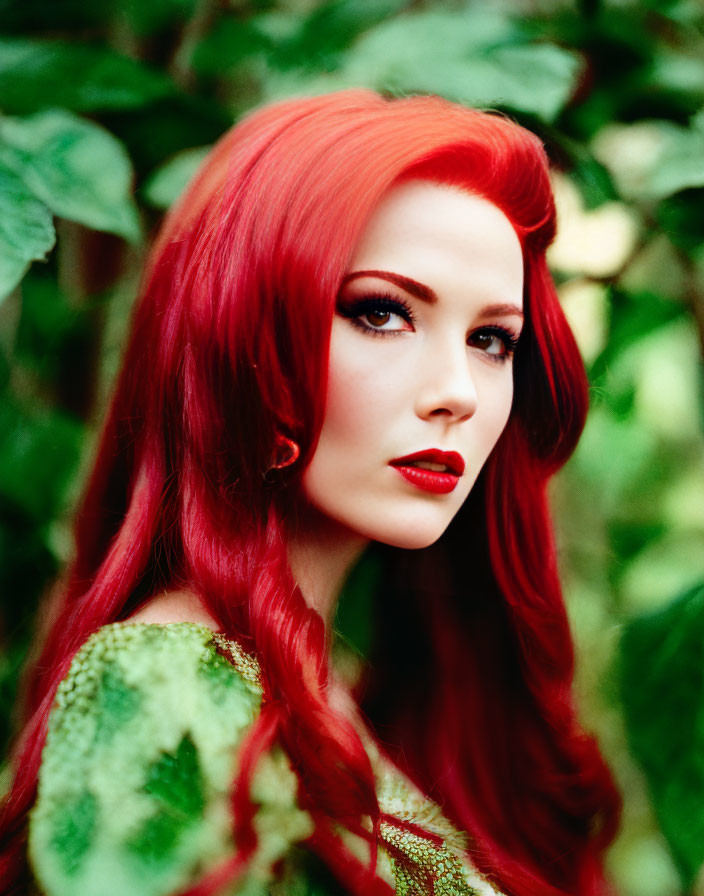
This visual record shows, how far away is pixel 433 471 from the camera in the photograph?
714 millimetres

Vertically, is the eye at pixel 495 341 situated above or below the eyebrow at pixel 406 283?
below

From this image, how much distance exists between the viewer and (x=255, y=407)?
0.67 metres

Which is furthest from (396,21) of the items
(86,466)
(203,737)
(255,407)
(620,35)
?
(203,737)

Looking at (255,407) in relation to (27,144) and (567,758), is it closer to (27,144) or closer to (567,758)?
(27,144)

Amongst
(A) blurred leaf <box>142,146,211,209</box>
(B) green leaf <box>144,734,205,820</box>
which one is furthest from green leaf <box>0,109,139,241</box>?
(B) green leaf <box>144,734,205,820</box>

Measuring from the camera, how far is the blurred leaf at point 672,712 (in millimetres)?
743

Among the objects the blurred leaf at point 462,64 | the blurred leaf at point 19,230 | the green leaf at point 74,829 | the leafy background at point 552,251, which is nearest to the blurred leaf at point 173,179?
the leafy background at point 552,251

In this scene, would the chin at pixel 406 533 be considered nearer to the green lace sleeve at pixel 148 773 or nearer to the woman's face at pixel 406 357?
the woman's face at pixel 406 357

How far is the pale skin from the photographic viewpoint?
0.68m

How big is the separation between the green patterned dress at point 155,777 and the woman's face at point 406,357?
0.50 feet

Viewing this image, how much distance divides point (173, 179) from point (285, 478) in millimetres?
344

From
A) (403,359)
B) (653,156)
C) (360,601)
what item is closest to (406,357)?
(403,359)

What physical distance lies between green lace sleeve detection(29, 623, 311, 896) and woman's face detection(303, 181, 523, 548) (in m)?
0.16

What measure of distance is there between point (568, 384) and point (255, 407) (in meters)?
0.32
